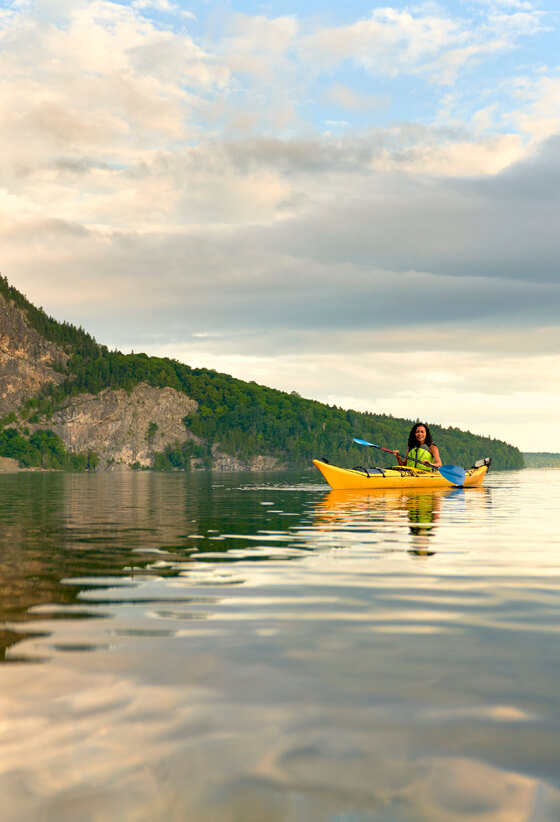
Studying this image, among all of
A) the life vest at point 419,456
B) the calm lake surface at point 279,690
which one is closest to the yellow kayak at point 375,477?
the life vest at point 419,456

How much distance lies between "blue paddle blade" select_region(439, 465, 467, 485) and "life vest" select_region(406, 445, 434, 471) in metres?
0.97

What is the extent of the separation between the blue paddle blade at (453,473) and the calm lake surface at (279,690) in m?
25.4

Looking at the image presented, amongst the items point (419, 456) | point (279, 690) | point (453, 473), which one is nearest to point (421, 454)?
point (419, 456)

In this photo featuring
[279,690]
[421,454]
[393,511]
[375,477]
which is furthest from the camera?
[421,454]

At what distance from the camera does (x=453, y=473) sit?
3881cm

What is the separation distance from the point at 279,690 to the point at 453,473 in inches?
1355

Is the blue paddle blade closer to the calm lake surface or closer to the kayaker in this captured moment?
the kayaker

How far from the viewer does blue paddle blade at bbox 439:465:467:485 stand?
38.3 m

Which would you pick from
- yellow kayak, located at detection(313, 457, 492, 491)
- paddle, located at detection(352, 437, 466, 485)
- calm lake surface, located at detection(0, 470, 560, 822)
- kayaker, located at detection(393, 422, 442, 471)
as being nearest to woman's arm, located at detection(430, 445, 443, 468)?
kayaker, located at detection(393, 422, 442, 471)

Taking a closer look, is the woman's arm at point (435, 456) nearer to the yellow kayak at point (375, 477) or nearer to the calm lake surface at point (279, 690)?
the yellow kayak at point (375, 477)

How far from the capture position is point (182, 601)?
30.5 feet

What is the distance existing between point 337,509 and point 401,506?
2582mm

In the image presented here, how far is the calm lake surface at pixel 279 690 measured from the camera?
3.91 m

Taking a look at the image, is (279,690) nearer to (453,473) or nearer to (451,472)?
(451,472)
